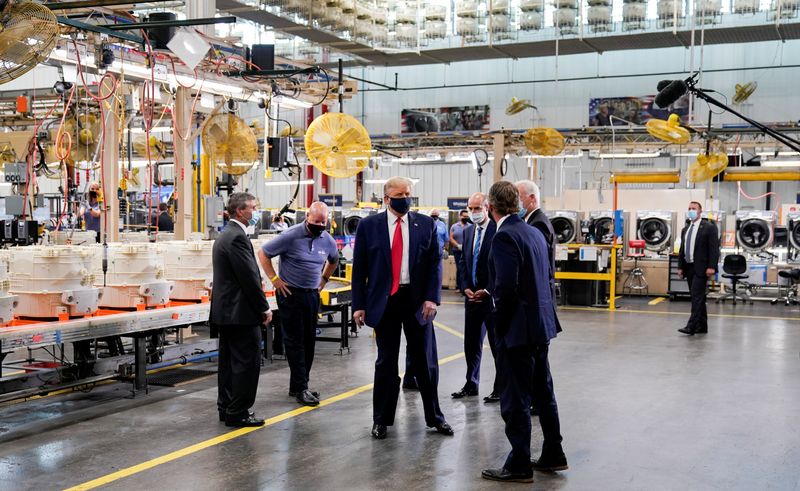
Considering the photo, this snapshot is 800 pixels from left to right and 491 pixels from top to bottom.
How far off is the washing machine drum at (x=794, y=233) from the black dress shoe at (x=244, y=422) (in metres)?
14.1

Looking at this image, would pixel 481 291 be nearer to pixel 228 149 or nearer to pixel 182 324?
pixel 182 324

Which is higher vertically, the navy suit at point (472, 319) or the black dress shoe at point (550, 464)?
the navy suit at point (472, 319)

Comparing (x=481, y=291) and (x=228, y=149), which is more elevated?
(x=228, y=149)

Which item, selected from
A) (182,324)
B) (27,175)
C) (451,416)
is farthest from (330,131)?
(27,175)

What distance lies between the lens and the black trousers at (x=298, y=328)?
22.5 ft

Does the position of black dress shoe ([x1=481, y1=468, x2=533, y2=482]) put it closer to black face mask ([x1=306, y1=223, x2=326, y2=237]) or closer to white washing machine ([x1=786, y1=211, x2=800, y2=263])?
black face mask ([x1=306, y1=223, x2=326, y2=237])

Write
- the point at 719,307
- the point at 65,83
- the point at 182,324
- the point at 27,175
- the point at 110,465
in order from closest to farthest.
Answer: the point at 110,465 < the point at 182,324 < the point at 65,83 < the point at 27,175 < the point at 719,307

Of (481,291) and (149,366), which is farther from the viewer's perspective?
(149,366)

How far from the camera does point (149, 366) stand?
7.43m

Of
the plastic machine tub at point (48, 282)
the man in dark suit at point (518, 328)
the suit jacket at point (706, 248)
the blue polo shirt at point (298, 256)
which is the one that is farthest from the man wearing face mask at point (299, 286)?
the suit jacket at point (706, 248)

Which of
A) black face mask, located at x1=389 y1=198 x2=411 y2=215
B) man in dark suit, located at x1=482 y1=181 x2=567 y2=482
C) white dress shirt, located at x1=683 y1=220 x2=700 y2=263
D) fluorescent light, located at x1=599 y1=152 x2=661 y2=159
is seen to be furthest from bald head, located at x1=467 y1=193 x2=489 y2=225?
fluorescent light, located at x1=599 y1=152 x2=661 y2=159

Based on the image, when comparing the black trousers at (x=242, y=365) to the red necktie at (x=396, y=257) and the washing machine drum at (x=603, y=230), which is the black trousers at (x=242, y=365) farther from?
the washing machine drum at (x=603, y=230)

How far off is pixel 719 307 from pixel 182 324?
1153 centimetres

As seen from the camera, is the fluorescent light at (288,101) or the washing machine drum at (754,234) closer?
the fluorescent light at (288,101)
